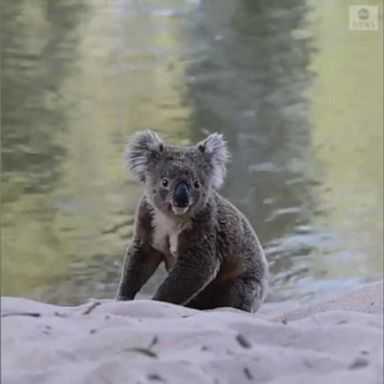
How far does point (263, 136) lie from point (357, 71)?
1.35 ft

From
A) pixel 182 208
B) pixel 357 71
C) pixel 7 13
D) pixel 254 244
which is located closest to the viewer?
pixel 182 208

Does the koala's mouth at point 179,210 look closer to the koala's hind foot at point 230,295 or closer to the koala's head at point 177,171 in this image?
the koala's head at point 177,171

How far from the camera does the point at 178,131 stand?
3.37 metres

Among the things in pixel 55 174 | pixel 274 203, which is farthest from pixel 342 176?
pixel 55 174

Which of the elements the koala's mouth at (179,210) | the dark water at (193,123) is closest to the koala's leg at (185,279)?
the koala's mouth at (179,210)

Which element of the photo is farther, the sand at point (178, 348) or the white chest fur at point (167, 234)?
the white chest fur at point (167, 234)

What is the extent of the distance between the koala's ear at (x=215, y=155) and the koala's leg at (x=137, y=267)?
0.22 m

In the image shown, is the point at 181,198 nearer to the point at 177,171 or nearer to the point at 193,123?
the point at 177,171

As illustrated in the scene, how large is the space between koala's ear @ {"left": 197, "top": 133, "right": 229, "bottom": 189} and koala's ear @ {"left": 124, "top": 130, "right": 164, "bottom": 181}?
0.10 metres

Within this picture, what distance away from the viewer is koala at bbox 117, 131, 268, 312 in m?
2.18

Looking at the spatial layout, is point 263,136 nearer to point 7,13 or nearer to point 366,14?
point 366,14

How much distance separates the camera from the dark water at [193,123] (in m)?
3.29

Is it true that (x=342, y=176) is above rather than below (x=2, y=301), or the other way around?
below

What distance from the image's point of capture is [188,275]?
2184 mm
